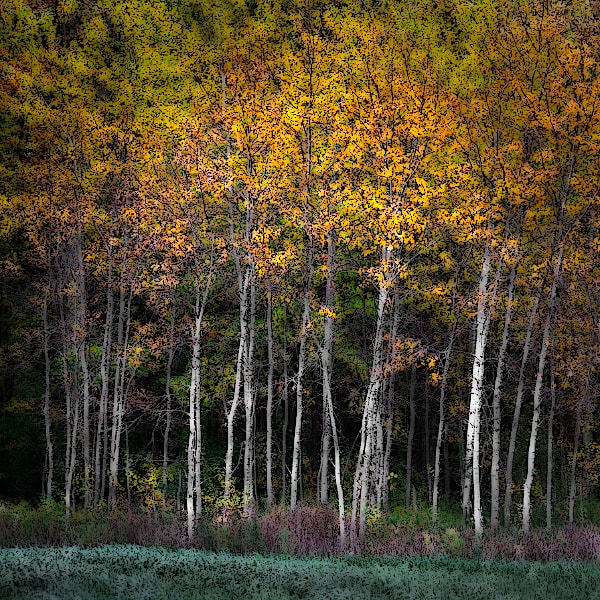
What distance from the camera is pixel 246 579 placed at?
8.52 m

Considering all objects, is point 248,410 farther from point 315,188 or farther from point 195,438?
point 315,188

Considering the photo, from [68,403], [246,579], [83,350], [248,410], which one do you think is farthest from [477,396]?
[68,403]

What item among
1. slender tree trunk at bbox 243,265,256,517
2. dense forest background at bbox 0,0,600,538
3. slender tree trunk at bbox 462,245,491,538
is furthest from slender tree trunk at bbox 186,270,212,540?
slender tree trunk at bbox 462,245,491,538

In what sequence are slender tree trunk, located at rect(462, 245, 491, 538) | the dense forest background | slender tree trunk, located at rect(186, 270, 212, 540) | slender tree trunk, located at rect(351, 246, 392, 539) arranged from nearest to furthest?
slender tree trunk, located at rect(351, 246, 392, 539) → slender tree trunk, located at rect(186, 270, 212, 540) → slender tree trunk, located at rect(462, 245, 491, 538) → the dense forest background

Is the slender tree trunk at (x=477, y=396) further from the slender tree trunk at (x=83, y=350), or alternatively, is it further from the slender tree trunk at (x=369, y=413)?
the slender tree trunk at (x=83, y=350)

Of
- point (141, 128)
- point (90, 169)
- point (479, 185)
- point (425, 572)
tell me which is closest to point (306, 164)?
point (479, 185)

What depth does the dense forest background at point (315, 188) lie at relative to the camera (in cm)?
1507

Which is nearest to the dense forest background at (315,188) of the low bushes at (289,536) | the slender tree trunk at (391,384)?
the slender tree trunk at (391,384)

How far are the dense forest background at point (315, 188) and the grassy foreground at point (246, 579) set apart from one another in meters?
4.32

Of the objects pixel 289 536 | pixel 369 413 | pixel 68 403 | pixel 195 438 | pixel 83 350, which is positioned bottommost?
pixel 289 536

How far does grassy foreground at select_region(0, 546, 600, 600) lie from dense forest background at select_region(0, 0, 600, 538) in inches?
170

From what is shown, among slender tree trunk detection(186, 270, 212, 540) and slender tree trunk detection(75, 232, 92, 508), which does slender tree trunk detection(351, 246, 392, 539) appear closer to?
slender tree trunk detection(186, 270, 212, 540)

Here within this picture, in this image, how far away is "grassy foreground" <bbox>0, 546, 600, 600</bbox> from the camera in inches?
314

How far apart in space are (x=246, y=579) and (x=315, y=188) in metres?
9.92
